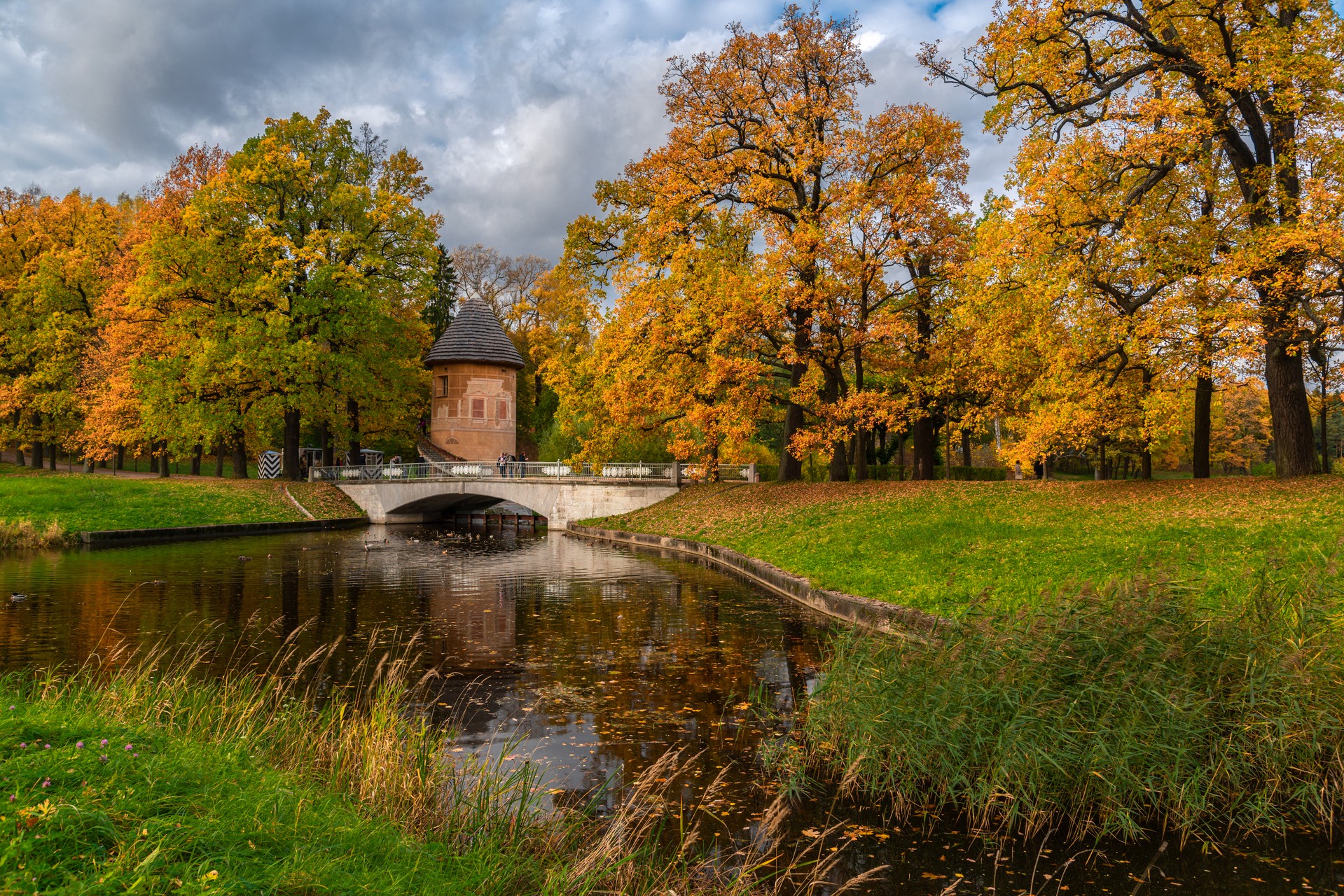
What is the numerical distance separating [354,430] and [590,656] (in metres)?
34.3

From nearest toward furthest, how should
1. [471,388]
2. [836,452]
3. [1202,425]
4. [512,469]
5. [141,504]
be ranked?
[1202,425] < [836,452] < [141,504] < [512,469] < [471,388]

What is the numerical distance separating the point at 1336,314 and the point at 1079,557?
8458 mm

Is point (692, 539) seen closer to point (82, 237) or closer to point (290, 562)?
point (290, 562)

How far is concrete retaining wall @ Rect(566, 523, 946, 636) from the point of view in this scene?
379 inches

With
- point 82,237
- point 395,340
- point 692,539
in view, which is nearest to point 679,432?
point 692,539

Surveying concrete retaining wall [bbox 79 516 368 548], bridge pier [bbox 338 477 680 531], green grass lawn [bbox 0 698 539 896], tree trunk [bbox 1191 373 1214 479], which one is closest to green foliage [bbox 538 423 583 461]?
bridge pier [bbox 338 477 680 531]

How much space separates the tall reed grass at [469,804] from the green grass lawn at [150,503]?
74.2ft

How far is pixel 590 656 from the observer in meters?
10.4

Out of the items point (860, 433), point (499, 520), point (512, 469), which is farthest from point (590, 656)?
point (499, 520)

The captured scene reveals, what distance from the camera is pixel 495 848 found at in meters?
4.23

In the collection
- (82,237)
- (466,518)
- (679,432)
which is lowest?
(466,518)

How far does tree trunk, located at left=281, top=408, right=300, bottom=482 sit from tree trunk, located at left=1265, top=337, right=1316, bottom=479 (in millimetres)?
34974

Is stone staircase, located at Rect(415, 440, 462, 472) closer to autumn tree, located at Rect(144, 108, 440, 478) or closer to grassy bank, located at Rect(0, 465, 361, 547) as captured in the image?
autumn tree, located at Rect(144, 108, 440, 478)

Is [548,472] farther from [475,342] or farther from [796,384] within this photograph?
[475,342]
